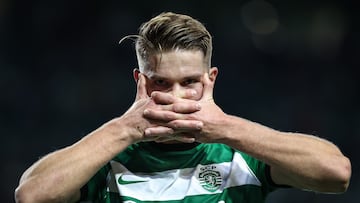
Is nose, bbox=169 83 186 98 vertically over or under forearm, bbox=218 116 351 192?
over

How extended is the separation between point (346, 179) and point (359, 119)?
613cm

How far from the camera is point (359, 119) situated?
333 inches

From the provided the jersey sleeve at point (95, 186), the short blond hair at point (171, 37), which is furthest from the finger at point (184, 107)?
the jersey sleeve at point (95, 186)

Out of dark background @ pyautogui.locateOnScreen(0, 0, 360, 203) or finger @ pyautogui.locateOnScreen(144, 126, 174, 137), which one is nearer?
finger @ pyautogui.locateOnScreen(144, 126, 174, 137)

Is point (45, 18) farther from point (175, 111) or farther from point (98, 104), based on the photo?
point (175, 111)

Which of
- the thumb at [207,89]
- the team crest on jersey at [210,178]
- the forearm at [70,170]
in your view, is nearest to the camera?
the forearm at [70,170]

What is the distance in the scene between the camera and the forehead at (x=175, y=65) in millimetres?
2635

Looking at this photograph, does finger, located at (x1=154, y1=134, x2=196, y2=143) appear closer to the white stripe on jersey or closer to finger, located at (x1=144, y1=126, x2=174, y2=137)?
finger, located at (x1=144, y1=126, x2=174, y2=137)

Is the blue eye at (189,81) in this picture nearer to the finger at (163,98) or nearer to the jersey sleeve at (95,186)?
the finger at (163,98)

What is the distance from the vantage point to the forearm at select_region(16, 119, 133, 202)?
8.09 ft

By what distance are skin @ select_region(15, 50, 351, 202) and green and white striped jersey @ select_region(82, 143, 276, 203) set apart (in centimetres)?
15

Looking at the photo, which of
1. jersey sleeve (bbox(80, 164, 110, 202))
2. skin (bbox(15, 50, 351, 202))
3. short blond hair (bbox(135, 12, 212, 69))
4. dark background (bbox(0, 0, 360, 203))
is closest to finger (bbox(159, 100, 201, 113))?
skin (bbox(15, 50, 351, 202))

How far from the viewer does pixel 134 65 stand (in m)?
8.70

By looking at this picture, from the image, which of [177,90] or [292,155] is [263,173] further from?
[177,90]
